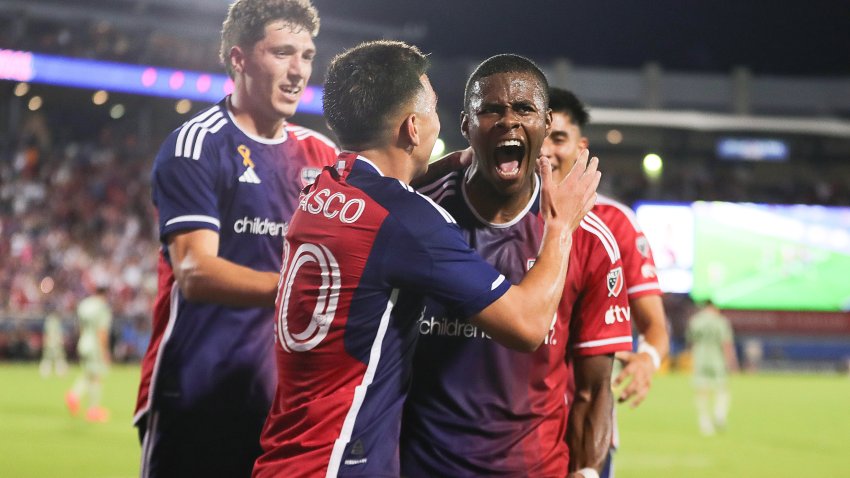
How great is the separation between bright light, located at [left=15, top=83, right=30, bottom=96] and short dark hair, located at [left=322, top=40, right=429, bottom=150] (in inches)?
1287

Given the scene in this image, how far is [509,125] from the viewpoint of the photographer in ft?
12.1

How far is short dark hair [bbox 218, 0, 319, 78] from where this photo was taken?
473 cm

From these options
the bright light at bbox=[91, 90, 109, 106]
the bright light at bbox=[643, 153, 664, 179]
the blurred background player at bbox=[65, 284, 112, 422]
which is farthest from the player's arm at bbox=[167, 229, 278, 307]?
the bright light at bbox=[643, 153, 664, 179]

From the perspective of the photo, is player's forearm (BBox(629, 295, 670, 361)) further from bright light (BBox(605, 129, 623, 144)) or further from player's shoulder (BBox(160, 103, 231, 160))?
bright light (BBox(605, 129, 623, 144))

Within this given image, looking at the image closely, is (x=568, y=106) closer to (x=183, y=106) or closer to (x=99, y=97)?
(x=99, y=97)

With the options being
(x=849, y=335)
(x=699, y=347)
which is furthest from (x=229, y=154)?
(x=849, y=335)

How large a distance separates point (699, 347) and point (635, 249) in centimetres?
1439

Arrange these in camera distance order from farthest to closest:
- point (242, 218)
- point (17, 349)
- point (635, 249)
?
point (17, 349) → point (635, 249) → point (242, 218)

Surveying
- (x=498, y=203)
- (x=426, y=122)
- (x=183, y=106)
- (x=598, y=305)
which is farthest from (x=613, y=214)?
(x=183, y=106)

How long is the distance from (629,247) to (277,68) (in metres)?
2.20

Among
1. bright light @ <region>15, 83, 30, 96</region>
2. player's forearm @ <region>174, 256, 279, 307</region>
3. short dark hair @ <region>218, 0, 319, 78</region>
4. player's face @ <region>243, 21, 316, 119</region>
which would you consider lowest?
player's forearm @ <region>174, 256, 279, 307</region>

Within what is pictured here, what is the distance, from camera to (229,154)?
4.70 m

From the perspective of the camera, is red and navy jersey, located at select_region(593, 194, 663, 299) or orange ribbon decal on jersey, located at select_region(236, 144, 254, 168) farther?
red and navy jersey, located at select_region(593, 194, 663, 299)

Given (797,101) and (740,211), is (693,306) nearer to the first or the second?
(740,211)
